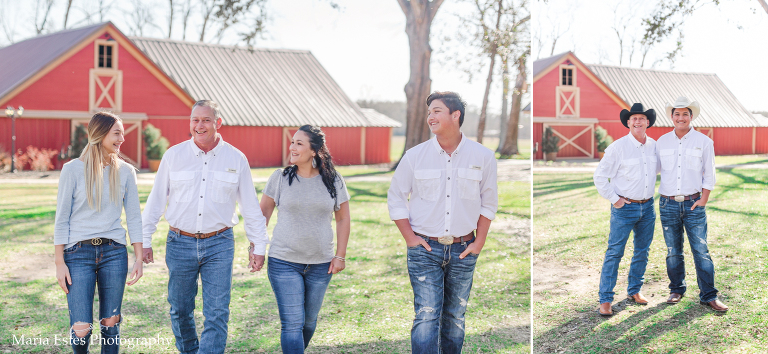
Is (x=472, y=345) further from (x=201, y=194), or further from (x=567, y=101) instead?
Result: (x=201, y=194)

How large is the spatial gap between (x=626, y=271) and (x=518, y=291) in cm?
254

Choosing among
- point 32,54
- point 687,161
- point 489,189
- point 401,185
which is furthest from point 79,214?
point 32,54

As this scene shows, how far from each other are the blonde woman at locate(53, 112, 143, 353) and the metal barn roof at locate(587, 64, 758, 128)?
3407 mm

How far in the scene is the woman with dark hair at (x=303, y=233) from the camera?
388 centimetres

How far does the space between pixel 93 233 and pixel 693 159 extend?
3783mm

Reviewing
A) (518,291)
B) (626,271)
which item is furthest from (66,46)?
(626,271)

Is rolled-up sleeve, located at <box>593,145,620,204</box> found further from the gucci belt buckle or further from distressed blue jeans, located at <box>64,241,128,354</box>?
distressed blue jeans, located at <box>64,241,128,354</box>

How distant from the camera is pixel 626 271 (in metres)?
4.51

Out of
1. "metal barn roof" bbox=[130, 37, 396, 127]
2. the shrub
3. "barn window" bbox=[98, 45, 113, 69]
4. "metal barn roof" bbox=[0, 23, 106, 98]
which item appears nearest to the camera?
"metal barn roof" bbox=[0, 23, 106, 98]

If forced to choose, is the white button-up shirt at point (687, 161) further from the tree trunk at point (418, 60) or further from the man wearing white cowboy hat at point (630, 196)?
the tree trunk at point (418, 60)

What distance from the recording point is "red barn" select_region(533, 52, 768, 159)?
418cm

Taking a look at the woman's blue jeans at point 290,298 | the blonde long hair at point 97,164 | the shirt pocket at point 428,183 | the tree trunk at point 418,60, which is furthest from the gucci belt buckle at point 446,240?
the tree trunk at point 418,60

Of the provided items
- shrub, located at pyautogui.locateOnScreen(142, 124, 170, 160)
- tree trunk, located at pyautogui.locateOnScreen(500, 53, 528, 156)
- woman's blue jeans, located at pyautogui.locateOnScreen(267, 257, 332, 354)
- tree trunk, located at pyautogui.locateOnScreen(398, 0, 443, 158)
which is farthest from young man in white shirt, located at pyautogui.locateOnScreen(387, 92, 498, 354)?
shrub, located at pyautogui.locateOnScreen(142, 124, 170, 160)

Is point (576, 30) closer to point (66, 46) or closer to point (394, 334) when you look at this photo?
point (394, 334)
